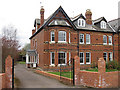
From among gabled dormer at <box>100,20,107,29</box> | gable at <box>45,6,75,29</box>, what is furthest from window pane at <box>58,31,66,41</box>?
gabled dormer at <box>100,20,107,29</box>

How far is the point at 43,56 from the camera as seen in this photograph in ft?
65.0

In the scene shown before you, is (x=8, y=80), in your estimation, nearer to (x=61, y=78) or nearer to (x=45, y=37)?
(x=61, y=78)

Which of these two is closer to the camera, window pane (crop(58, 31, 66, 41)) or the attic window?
the attic window

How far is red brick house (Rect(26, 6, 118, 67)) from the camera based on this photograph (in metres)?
19.7

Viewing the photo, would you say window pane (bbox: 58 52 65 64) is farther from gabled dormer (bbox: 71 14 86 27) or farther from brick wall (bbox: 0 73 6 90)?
brick wall (bbox: 0 73 6 90)

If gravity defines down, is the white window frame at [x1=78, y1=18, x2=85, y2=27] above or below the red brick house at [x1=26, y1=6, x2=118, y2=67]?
above

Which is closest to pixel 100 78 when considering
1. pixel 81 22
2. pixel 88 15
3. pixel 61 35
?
pixel 61 35

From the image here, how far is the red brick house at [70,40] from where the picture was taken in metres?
19.7

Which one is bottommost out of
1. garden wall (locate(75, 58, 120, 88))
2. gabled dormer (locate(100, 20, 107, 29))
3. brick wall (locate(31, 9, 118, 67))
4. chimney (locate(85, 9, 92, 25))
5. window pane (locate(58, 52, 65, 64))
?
garden wall (locate(75, 58, 120, 88))

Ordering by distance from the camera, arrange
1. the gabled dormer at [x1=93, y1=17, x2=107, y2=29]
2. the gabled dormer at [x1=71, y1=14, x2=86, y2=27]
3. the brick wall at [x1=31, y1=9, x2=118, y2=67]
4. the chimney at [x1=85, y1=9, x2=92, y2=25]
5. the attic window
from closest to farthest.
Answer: the brick wall at [x1=31, y1=9, x2=118, y2=67], the attic window, the gabled dormer at [x1=71, y1=14, x2=86, y2=27], the chimney at [x1=85, y1=9, x2=92, y2=25], the gabled dormer at [x1=93, y1=17, x2=107, y2=29]

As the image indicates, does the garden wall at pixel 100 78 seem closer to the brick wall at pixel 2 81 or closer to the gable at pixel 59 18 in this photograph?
the brick wall at pixel 2 81

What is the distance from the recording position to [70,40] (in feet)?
69.5

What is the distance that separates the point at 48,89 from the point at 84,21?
1606cm

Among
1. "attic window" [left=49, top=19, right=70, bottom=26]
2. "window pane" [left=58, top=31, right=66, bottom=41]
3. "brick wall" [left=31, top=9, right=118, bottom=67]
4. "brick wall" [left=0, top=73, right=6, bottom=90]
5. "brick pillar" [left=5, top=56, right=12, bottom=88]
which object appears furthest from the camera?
"window pane" [left=58, top=31, right=66, bottom=41]
